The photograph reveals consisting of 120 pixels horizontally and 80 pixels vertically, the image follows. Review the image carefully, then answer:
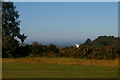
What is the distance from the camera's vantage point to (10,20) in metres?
41.6

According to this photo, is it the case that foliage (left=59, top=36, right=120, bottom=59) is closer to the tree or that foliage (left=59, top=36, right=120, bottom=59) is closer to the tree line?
the tree line

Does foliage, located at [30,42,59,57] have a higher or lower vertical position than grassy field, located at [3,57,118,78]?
higher

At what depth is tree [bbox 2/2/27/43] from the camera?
40.8 meters

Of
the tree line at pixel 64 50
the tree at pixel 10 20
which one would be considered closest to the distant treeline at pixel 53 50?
the tree line at pixel 64 50

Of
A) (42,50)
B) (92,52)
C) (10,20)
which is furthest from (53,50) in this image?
(10,20)

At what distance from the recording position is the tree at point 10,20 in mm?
40812

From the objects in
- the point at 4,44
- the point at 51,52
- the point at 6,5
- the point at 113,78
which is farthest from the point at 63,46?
the point at 113,78

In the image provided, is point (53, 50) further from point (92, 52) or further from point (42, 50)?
point (92, 52)

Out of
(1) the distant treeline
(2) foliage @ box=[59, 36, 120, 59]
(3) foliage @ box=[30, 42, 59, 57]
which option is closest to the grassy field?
(2) foliage @ box=[59, 36, 120, 59]

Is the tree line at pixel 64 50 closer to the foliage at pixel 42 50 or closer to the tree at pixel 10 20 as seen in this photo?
the foliage at pixel 42 50

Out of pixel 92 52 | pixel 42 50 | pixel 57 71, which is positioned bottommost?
pixel 57 71

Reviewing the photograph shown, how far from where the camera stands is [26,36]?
40.9 m

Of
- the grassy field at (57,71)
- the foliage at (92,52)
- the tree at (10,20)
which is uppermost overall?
the tree at (10,20)

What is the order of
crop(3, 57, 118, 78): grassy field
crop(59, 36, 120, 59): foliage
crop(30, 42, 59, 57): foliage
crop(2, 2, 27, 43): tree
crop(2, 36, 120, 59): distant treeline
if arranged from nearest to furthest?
crop(3, 57, 118, 78): grassy field, crop(59, 36, 120, 59): foliage, crop(2, 36, 120, 59): distant treeline, crop(30, 42, 59, 57): foliage, crop(2, 2, 27, 43): tree
